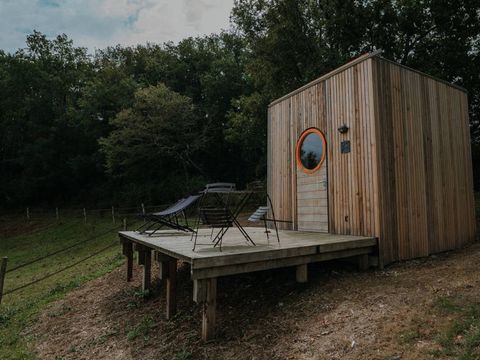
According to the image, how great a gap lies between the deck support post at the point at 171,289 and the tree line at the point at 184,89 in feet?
31.5

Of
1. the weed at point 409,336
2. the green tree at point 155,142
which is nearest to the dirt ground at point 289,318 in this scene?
the weed at point 409,336

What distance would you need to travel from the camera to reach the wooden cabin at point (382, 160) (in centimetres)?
449

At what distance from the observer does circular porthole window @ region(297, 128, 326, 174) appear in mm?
5402

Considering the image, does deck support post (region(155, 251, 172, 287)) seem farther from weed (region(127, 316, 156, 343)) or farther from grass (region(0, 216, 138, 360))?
grass (region(0, 216, 138, 360))

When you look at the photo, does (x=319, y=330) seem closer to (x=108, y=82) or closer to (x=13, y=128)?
(x=108, y=82)

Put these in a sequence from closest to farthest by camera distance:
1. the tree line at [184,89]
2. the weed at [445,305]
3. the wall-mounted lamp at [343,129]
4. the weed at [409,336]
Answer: the weed at [409,336] < the weed at [445,305] < the wall-mounted lamp at [343,129] < the tree line at [184,89]

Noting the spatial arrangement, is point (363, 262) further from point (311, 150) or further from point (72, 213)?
point (72, 213)

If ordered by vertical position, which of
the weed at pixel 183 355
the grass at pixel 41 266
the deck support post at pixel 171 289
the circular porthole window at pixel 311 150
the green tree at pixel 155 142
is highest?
the green tree at pixel 155 142

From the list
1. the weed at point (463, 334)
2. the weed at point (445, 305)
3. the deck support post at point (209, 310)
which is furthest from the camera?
the deck support post at point (209, 310)

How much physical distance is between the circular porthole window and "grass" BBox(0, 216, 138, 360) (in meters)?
4.75

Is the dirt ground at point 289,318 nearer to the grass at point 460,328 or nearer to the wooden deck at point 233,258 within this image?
the grass at point 460,328

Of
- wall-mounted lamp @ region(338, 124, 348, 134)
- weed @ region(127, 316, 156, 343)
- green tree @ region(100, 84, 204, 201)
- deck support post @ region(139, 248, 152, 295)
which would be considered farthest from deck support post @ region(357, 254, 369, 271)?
green tree @ region(100, 84, 204, 201)

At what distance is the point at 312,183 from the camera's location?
5.53 meters

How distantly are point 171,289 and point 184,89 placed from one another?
1895 cm
